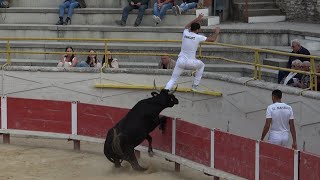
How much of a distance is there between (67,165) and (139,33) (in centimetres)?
647

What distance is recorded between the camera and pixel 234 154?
1376 cm

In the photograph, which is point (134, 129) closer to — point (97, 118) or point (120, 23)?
point (97, 118)

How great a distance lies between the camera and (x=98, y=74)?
19141 millimetres

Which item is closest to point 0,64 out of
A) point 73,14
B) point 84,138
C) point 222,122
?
point 73,14

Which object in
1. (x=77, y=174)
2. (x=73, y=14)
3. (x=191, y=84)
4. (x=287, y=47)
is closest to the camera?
(x=77, y=174)

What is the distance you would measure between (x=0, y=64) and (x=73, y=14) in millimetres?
2814

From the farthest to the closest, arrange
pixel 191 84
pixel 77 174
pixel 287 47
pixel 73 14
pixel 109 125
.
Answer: pixel 73 14 < pixel 287 47 < pixel 191 84 < pixel 109 125 < pixel 77 174

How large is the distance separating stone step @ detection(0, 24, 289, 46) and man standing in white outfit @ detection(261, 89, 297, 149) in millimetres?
7445

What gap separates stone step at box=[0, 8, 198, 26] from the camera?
2242 centimetres

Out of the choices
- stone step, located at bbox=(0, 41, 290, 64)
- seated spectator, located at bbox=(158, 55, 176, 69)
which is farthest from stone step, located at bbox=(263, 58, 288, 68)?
seated spectator, located at bbox=(158, 55, 176, 69)

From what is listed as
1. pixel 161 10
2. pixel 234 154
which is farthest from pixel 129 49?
pixel 234 154

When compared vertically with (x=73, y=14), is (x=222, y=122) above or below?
below

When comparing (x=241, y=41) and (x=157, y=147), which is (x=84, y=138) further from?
(x=241, y=41)

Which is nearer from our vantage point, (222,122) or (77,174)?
(77,174)
